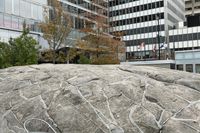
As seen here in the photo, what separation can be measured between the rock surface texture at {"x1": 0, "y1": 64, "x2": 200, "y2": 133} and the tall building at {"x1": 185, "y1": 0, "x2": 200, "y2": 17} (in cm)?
9990

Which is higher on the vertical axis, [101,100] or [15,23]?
[15,23]

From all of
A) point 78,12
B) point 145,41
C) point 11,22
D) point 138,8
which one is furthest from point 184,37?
point 11,22

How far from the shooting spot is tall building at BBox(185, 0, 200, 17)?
110m

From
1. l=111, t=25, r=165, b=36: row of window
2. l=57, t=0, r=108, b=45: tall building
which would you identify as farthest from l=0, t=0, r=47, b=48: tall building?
l=111, t=25, r=165, b=36: row of window

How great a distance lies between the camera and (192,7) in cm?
10919

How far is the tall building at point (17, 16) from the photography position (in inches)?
1764

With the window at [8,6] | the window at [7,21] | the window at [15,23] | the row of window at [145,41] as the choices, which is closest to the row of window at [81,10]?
the window at [15,23]

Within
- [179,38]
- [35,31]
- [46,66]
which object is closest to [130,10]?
[179,38]

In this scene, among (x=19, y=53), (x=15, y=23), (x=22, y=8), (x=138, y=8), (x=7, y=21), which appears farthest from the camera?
(x=138, y=8)

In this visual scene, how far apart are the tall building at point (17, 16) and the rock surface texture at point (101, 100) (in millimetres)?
33391

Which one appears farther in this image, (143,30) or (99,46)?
(143,30)

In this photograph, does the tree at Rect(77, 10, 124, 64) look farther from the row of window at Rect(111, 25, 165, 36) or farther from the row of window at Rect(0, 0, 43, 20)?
the row of window at Rect(111, 25, 165, 36)

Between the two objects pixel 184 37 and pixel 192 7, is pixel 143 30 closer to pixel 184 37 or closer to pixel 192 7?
pixel 184 37

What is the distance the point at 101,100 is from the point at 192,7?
104m
